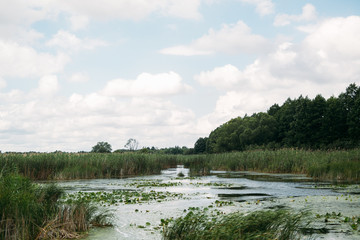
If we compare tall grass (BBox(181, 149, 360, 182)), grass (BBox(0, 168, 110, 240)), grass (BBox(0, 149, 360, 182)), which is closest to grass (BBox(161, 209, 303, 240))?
grass (BBox(0, 168, 110, 240))

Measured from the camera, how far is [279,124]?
233 feet

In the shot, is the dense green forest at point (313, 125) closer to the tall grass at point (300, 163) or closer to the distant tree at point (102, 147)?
the tall grass at point (300, 163)

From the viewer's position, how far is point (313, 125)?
60656mm

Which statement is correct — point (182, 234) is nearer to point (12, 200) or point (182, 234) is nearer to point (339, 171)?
point (12, 200)

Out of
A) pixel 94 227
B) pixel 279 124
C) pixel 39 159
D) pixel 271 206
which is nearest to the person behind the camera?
pixel 94 227

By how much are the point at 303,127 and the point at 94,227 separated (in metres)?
56.9

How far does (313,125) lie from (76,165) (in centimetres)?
4476

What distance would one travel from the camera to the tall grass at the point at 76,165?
24.5 meters

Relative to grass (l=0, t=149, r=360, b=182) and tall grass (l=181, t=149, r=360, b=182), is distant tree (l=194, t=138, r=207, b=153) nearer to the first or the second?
tall grass (l=181, t=149, r=360, b=182)

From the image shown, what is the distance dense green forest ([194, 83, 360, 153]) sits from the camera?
2183 inches

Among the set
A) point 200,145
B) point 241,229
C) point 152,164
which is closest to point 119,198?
point 241,229

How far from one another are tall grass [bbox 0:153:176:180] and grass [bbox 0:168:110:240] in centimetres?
1495

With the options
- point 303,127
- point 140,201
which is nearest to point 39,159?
point 140,201

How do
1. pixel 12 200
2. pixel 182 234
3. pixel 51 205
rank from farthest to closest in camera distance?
1. pixel 51 205
2. pixel 12 200
3. pixel 182 234
